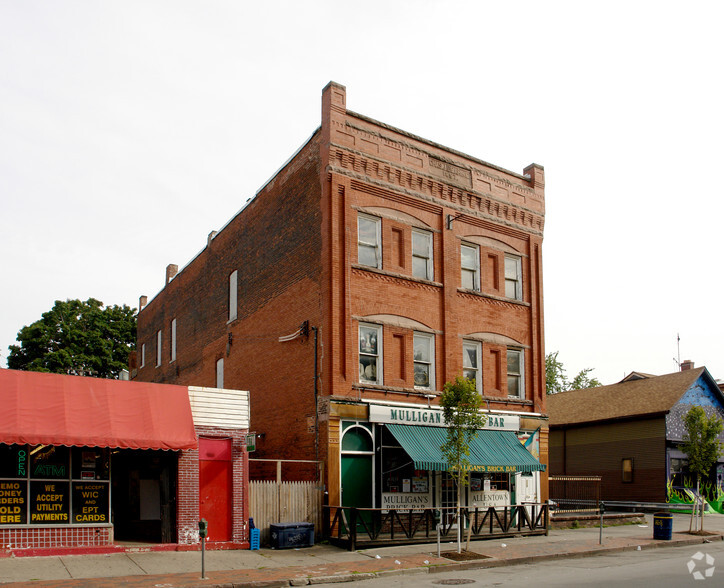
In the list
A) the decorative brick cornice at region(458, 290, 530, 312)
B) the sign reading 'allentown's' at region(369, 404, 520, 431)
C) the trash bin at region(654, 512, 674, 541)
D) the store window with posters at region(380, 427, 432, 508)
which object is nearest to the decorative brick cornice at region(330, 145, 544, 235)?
the decorative brick cornice at region(458, 290, 530, 312)

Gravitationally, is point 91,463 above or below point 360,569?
above

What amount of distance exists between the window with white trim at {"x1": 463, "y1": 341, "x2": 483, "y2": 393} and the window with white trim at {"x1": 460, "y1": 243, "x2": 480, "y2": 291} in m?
1.95

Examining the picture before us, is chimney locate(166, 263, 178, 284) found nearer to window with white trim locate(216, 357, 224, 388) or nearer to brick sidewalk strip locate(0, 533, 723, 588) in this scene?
window with white trim locate(216, 357, 224, 388)

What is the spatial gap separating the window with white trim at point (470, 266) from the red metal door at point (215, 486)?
406 inches

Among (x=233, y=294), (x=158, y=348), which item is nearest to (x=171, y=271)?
(x=158, y=348)

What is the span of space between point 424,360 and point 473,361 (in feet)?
7.64

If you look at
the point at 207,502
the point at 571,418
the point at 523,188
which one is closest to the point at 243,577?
the point at 207,502

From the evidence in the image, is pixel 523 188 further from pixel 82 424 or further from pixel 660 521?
pixel 82 424

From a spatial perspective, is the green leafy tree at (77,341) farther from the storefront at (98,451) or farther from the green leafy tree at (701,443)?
the green leafy tree at (701,443)

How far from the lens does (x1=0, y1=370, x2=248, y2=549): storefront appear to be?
16703mm

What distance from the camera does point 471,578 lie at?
15.7 m

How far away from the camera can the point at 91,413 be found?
1753 cm

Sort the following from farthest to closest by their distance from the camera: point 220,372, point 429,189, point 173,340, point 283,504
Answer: point 173,340 → point 220,372 → point 429,189 → point 283,504

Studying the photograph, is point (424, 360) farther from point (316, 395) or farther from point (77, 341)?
point (77, 341)
